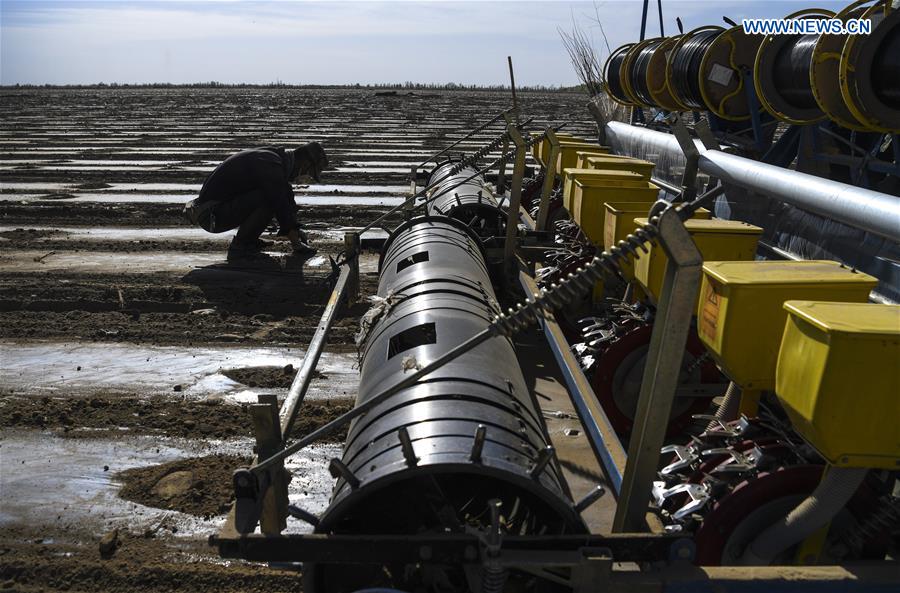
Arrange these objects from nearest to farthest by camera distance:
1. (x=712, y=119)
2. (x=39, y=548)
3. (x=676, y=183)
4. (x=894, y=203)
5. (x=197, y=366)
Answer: (x=894, y=203)
(x=39, y=548)
(x=197, y=366)
(x=676, y=183)
(x=712, y=119)

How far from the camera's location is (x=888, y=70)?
4.93 m

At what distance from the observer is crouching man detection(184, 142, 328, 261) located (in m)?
9.43

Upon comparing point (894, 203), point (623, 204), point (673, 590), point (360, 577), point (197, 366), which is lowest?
point (197, 366)

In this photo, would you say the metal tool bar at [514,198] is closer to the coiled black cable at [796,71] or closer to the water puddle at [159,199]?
the coiled black cable at [796,71]

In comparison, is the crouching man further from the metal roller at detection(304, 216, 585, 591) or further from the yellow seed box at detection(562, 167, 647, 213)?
the metal roller at detection(304, 216, 585, 591)

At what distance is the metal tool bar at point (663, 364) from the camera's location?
2611 millimetres

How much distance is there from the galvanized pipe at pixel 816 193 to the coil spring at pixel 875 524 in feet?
3.56

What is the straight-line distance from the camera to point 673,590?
268 centimetres

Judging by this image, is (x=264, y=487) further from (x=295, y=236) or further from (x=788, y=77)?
(x=295, y=236)

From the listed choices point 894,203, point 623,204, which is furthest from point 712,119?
point 894,203

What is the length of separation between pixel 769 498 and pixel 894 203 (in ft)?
4.41

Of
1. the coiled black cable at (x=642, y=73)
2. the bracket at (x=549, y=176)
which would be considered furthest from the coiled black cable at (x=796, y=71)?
the coiled black cable at (x=642, y=73)

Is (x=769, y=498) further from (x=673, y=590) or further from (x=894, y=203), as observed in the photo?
(x=894, y=203)

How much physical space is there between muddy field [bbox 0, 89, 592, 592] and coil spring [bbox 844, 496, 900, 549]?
2.30 m
